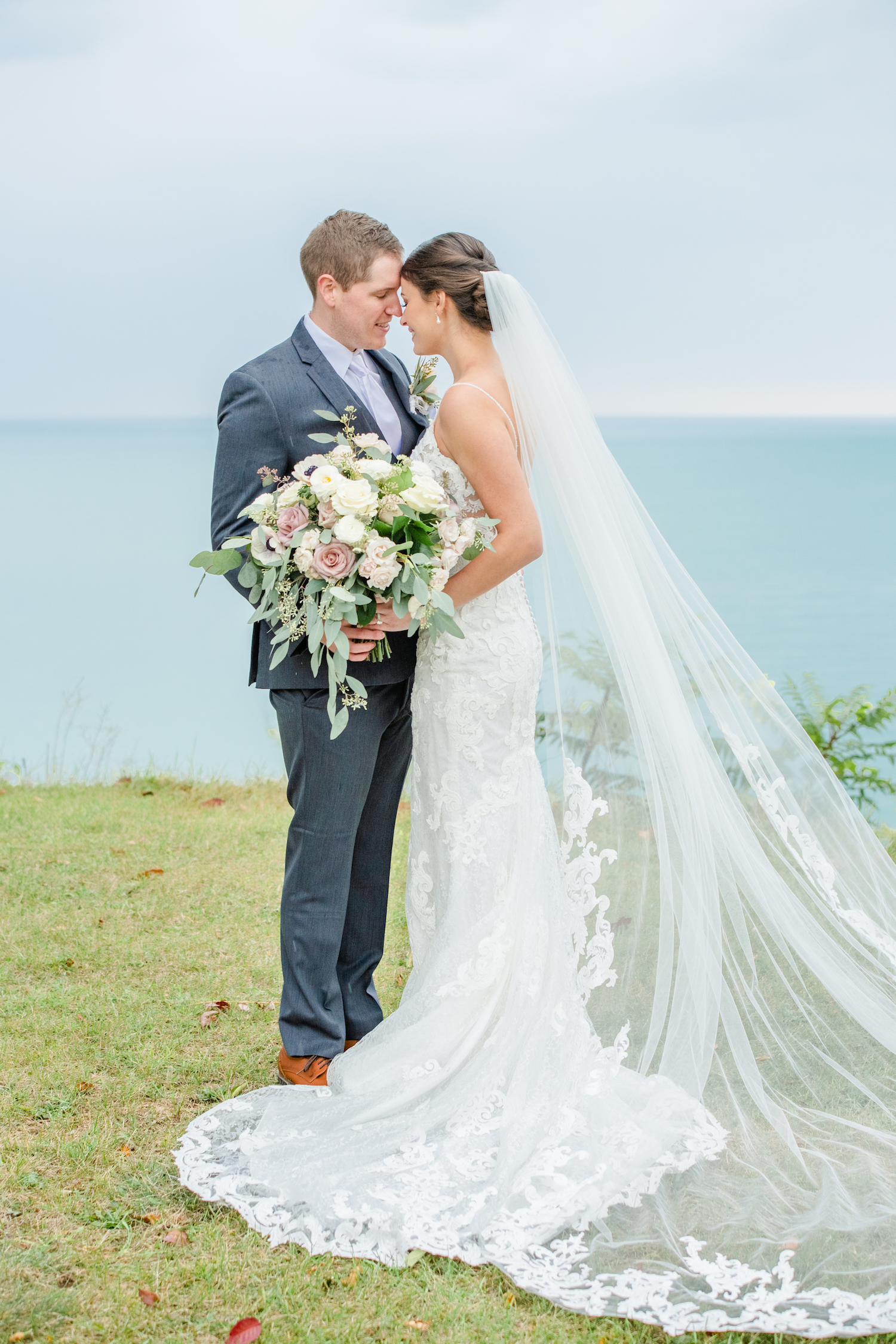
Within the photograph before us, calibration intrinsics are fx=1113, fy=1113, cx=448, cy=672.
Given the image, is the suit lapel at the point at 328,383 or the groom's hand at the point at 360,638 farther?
the suit lapel at the point at 328,383

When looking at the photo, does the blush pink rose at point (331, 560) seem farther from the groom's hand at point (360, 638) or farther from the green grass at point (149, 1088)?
the green grass at point (149, 1088)

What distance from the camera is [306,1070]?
3.17m

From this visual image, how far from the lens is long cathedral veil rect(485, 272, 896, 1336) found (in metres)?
A: 2.40

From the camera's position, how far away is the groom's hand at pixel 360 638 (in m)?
Answer: 2.85

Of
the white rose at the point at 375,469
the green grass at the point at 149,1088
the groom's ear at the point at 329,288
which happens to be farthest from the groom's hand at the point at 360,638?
the green grass at the point at 149,1088

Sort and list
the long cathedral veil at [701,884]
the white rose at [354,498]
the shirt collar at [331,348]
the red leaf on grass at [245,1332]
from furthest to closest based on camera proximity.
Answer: the shirt collar at [331,348], the white rose at [354,498], the long cathedral veil at [701,884], the red leaf on grass at [245,1332]

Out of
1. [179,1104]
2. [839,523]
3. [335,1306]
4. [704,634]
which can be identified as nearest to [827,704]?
[704,634]

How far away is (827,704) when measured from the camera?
607 centimetres

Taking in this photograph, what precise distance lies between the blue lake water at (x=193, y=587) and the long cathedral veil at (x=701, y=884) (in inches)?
33.8

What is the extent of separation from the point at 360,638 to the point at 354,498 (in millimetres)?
Result: 420

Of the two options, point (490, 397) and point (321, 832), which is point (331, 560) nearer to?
point (490, 397)

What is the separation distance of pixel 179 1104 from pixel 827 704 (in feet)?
13.8

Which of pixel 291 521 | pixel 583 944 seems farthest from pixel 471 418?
pixel 583 944

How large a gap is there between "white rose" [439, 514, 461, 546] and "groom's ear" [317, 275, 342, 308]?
0.85 metres
